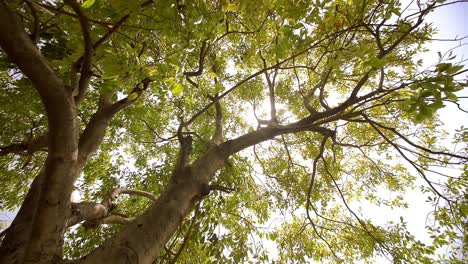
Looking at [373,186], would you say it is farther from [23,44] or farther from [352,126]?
[23,44]

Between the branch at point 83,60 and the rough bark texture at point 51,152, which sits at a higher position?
the branch at point 83,60

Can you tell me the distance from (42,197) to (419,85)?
107 inches

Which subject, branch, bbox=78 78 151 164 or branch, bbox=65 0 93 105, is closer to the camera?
branch, bbox=65 0 93 105

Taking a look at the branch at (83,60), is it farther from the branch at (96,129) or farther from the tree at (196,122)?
the branch at (96,129)

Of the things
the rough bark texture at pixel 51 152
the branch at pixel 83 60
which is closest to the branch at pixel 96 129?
the branch at pixel 83 60

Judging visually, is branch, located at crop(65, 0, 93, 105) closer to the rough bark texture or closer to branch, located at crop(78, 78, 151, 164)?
the rough bark texture

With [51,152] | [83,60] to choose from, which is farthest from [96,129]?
[51,152]

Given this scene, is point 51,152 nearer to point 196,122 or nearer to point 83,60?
point 83,60

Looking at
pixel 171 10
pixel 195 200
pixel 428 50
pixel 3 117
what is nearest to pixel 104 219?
pixel 195 200

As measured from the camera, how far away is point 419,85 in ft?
5.28

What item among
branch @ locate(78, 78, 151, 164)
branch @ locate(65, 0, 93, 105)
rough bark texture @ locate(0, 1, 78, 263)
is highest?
branch @ locate(78, 78, 151, 164)

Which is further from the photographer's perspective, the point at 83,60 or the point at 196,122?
the point at 196,122

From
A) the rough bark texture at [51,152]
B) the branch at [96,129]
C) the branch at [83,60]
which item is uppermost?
the branch at [96,129]

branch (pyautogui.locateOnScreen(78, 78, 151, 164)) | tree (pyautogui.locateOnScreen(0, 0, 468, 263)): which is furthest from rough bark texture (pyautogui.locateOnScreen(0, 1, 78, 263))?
branch (pyautogui.locateOnScreen(78, 78, 151, 164))
